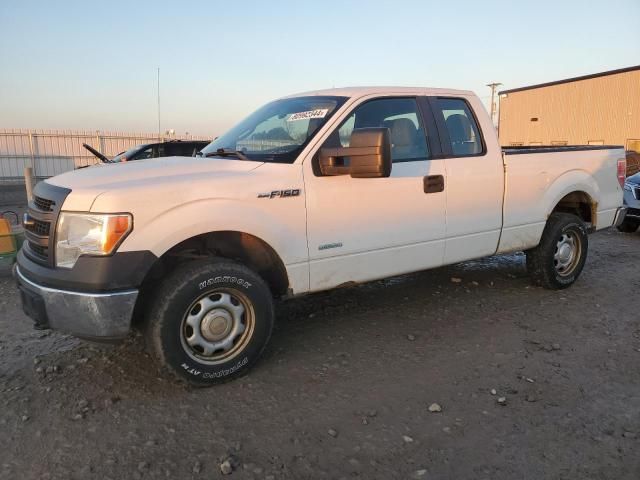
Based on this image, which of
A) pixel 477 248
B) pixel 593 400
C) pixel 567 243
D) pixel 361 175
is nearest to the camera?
pixel 593 400

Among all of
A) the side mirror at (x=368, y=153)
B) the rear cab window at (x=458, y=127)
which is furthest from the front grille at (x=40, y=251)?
the rear cab window at (x=458, y=127)

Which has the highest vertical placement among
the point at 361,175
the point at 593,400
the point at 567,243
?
the point at 361,175

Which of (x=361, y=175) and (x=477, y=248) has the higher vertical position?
(x=361, y=175)

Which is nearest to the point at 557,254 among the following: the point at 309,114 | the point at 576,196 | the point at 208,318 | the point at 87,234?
the point at 576,196

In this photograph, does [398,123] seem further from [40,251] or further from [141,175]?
[40,251]

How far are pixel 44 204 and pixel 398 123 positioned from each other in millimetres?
2679

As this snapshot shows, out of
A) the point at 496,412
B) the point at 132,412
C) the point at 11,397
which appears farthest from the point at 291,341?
the point at 11,397

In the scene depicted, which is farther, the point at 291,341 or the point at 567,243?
the point at 567,243

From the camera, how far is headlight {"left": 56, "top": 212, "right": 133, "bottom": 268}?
2.91 metres

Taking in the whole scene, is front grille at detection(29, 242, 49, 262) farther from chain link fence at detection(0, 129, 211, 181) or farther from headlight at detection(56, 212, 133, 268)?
chain link fence at detection(0, 129, 211, 181)

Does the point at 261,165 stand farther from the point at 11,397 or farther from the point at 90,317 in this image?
the point at 11,397

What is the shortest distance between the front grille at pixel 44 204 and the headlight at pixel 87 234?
0.18 meters

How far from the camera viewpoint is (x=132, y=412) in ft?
10.00

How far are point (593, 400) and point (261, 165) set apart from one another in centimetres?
261
